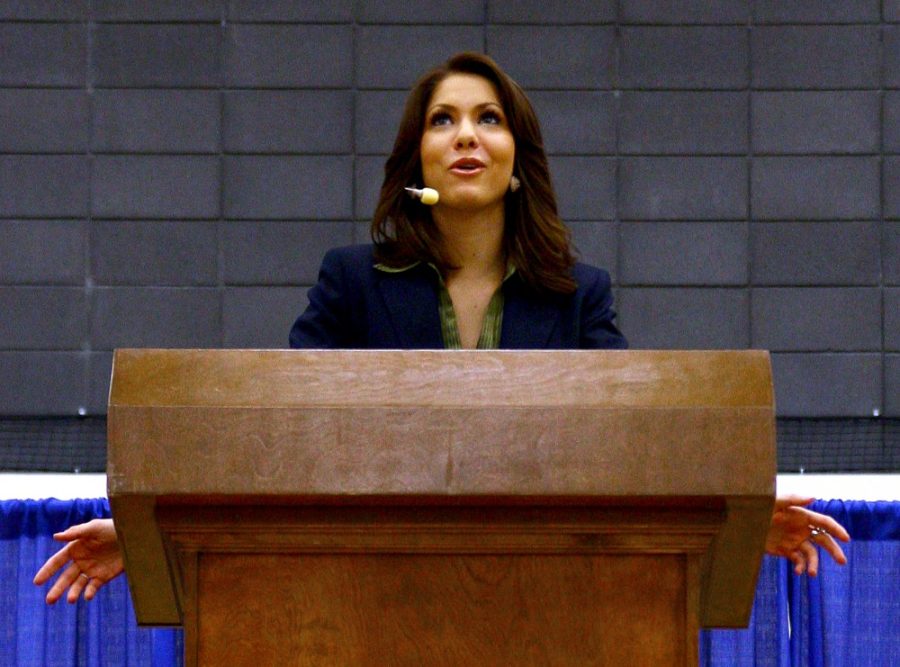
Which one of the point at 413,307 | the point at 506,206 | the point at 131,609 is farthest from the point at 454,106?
the point at 131,609

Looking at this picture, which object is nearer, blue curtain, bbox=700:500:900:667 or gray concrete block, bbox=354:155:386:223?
blue curtain, bbox=700:500:900:667

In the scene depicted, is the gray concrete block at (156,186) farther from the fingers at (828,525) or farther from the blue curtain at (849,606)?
the fingers at (828,525)

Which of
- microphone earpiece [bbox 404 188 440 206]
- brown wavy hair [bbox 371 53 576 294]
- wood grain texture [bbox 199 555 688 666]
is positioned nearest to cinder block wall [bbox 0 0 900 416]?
brown wavy hair [bbox 371 53 576 294]

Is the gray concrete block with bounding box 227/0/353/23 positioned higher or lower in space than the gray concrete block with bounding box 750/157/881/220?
higher

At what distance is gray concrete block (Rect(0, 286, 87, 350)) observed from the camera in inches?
160

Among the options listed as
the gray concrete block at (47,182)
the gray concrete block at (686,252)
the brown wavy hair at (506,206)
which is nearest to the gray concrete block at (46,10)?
the gray concrete block at (47,182)

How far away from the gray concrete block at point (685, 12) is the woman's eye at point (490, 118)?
2581mm

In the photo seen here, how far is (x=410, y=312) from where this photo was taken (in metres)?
1.63

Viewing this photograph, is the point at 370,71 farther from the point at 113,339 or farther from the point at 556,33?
the point at 113,339

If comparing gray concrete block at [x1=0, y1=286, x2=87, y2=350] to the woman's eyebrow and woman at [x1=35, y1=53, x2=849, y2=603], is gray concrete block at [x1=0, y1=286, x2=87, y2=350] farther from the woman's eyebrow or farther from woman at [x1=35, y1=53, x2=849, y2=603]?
the woman's eyebrow

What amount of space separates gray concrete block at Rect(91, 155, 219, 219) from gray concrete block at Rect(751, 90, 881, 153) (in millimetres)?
1615

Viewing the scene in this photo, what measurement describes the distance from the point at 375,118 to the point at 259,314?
0.67m

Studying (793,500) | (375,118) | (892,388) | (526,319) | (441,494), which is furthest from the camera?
(375,118)

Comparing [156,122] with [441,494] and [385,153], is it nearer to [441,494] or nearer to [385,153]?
[385,153]
